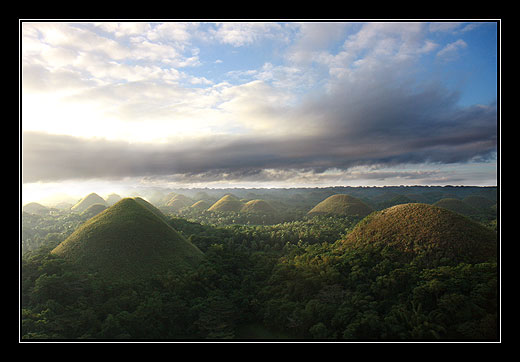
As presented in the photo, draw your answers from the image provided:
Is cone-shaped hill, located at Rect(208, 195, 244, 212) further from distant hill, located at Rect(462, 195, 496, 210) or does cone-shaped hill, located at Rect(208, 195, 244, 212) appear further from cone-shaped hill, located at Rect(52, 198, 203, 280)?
distant hill, located at Rect(462, 195, 496, 210)

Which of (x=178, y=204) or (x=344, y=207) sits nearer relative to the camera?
(x=344, y=207)

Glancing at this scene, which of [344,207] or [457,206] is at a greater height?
[457,206]

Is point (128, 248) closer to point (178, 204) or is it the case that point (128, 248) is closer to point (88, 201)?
point (178, 204)

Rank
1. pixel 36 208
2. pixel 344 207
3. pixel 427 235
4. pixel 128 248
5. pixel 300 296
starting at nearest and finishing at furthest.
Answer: pixel 300 296
pixel 427 235
pixel 128 248
pixel 344 207
pixel 36 208

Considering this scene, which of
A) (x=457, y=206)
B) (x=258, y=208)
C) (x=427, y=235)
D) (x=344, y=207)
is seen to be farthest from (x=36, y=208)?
(x=457, y=206)

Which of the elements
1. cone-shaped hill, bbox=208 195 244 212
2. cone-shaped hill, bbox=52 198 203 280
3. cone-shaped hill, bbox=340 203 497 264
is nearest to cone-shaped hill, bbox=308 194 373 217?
cone-shaped hill, bbox=208 195 244 212

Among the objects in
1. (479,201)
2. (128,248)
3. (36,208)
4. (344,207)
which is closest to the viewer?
(128,248)

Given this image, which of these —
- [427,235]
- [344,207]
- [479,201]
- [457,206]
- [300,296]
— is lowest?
[300,296]
